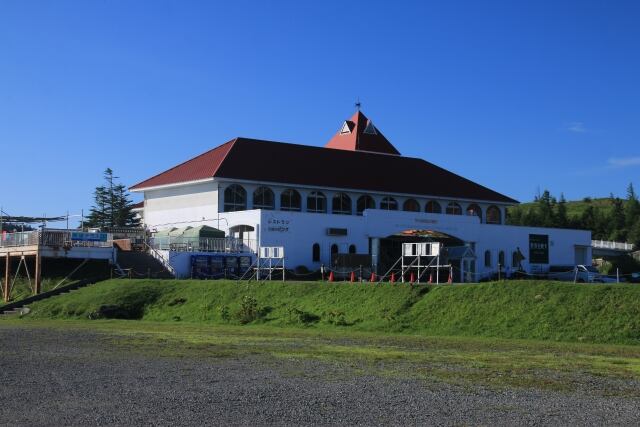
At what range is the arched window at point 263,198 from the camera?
54656mm

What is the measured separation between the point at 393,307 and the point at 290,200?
2757 centimetres

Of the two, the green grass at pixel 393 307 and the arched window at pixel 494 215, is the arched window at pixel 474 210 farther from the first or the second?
the green grass at pixel 393 307

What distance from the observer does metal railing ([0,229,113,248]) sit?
43.4m

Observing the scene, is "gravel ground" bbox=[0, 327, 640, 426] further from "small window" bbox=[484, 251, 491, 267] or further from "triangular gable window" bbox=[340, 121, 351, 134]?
"triangular gable window" bbox=[340, 121, 351, 134]

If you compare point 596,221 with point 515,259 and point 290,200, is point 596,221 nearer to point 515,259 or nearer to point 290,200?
point 515,259

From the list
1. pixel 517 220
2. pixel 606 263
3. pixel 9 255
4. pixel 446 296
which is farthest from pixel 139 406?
pixel 517 220

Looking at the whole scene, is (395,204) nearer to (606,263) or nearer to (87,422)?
(606,263)

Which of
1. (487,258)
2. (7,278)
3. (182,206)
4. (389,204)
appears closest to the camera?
(7,278)

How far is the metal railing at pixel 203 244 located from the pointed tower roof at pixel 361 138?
21.2 m

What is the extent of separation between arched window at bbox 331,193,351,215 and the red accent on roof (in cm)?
830

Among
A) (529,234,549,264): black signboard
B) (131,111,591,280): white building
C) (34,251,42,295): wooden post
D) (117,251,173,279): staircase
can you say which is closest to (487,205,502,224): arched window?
(131,111,591,280): white building

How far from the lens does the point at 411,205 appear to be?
201 ft

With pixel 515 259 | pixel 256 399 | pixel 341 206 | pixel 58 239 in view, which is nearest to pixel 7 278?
pixel 58 239

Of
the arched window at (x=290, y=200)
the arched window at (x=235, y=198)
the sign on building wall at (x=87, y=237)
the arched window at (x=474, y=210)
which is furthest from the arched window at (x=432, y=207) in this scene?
the sign on building wall at (x=87, y=237)
